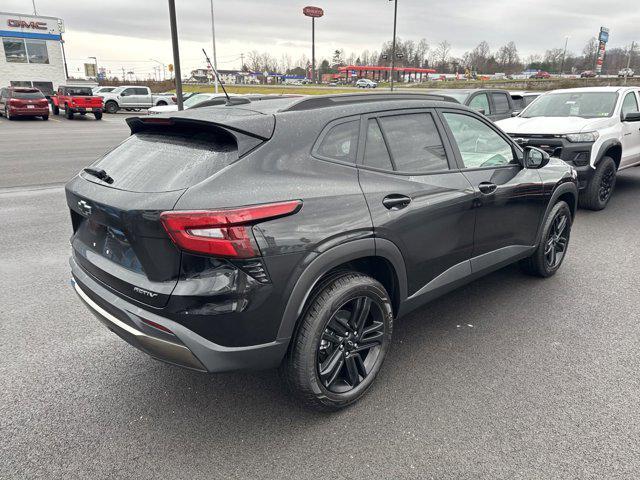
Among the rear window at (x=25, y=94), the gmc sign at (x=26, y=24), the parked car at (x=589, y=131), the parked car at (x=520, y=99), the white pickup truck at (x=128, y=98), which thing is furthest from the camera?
the gmc sign at (x=26, y=24)

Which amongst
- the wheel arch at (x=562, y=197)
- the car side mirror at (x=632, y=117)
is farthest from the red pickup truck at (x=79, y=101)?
the wheel arch at (x=562, y=197)

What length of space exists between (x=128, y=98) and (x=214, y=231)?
115 ft

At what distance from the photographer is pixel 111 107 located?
3353 cm

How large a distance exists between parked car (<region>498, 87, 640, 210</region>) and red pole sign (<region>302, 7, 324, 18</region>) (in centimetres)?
7188

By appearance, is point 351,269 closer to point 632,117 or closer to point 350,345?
point 350,345

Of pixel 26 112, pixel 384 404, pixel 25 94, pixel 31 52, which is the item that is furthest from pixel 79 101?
pixel 384 404

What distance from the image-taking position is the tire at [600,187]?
7195 mm

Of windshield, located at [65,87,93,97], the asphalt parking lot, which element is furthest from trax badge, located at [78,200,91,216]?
windshield, located at [65,87,93,97]

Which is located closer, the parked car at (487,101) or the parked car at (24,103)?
the parked car at (487,101)

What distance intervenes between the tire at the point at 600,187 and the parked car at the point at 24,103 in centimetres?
2623

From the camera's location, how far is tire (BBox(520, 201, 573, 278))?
4.38 m

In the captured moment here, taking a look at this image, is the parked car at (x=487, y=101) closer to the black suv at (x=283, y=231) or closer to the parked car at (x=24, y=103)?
the black suv at (x=283, y=231)

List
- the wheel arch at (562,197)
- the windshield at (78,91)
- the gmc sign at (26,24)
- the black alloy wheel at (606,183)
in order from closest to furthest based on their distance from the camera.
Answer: the wheel arch at (562,197) → the black alloy wheel at (606,183) → the windshield at (78,91) → the gmc sign at (26,24)

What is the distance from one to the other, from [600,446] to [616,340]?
134 centimetres
